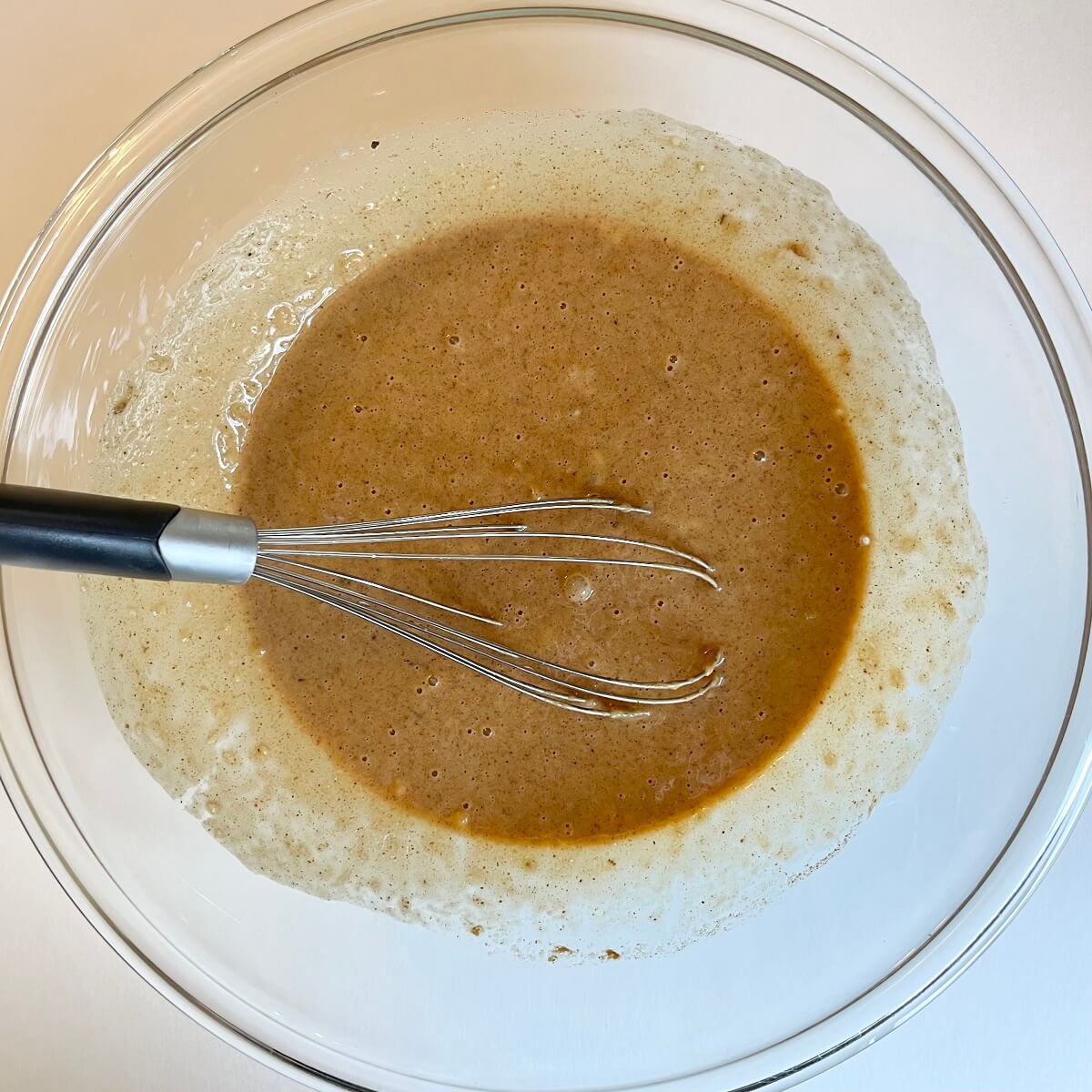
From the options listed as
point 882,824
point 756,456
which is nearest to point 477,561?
point 756,456

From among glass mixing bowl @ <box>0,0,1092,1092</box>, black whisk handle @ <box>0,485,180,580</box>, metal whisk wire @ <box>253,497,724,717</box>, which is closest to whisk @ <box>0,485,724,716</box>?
metal whisk wire @ <box>253,497,724,717</box>

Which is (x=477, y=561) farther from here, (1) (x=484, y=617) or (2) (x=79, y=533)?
(2) (x=79, y=533)

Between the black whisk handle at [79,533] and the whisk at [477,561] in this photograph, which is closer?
the black whisk handle at [79,533]

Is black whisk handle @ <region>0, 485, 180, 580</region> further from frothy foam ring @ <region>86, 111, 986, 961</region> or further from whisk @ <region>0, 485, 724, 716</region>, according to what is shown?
frothy foam ring @ <region>86, 111, 986, 961</region>

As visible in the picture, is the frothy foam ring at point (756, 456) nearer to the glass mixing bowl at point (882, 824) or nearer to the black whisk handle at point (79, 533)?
the glass mixing bowl at point (882, 824)

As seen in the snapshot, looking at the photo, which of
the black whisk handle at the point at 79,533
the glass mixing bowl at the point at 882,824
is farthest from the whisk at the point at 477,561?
the glass mixing bowl at the point at 882,824

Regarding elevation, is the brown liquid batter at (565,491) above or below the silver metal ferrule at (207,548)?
above
